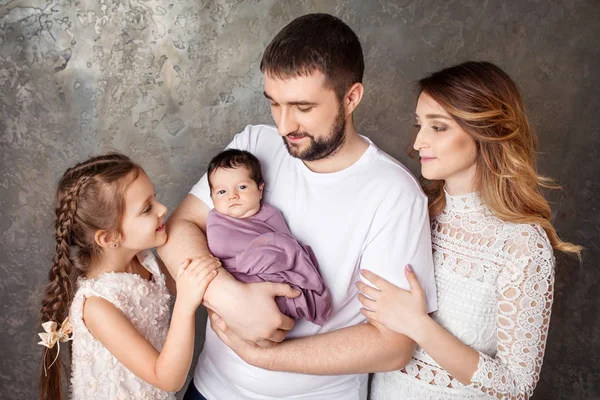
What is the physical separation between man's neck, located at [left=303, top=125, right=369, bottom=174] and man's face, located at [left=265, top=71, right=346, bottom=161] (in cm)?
3

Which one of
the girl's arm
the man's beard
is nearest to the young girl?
the girl's arm

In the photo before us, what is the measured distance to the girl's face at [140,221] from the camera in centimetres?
205

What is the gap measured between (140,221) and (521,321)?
1.34 m

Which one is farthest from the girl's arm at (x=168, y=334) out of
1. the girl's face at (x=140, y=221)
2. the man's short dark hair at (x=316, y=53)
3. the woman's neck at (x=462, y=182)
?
the woman's neck at (x=462, y=182)

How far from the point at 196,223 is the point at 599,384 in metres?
2.69

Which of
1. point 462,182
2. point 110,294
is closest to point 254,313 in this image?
point 110,294

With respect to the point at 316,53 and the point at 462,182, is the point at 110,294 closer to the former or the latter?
the point at 316,53

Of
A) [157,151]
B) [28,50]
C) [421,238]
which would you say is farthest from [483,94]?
[28,50]

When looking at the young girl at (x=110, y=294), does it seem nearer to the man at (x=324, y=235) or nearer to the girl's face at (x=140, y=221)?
the girl's face at (x=140, y=221)

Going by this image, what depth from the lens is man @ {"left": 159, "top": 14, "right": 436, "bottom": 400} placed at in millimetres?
1844

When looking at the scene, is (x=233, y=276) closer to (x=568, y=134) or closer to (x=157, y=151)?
(x=157, y=151)

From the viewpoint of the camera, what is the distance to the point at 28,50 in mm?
2908

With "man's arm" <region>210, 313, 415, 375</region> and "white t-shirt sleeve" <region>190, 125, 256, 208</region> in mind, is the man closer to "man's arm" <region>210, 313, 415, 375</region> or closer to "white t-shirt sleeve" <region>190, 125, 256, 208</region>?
"man's arm" <region>210, 313, 415, 375</region>

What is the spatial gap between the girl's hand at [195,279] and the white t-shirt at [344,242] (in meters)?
0.30
